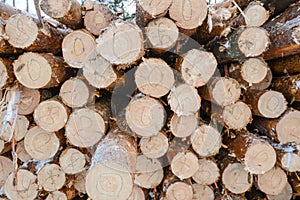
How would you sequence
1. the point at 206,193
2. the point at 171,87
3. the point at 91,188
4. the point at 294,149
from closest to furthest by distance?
the point at 91,188, the point at 171,87, the point at 294,149, the point at 206,193

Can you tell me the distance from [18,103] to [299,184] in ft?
6.59

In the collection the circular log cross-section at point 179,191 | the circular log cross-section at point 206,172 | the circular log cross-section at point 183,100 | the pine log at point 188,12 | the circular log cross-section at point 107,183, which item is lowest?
the circular log cross-section at point 179,191

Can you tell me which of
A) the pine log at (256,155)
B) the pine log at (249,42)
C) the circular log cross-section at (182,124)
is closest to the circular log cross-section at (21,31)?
the circular log cross-section at (182,124)

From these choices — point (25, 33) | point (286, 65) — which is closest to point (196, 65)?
point (286, 65)

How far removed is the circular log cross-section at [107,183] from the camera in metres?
1.42

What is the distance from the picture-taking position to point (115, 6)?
11.5 ft

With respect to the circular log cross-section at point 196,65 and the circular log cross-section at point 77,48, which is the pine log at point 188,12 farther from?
the circular log cross-section at point 77,48

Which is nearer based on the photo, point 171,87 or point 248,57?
point 171,87

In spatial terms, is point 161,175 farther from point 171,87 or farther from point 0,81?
point 0,81

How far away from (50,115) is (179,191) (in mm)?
973

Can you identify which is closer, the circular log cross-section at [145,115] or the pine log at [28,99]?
the circular log cross-section at [145,115]

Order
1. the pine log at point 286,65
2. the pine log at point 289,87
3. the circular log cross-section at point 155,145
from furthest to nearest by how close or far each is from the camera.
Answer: the pine log at point 286,65 < the pine log at point 289,87 < the circular log cross-section at point 155,145

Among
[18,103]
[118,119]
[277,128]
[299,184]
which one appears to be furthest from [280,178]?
[18,103]

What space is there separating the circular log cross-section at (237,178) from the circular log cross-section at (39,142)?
1191 millimetres
